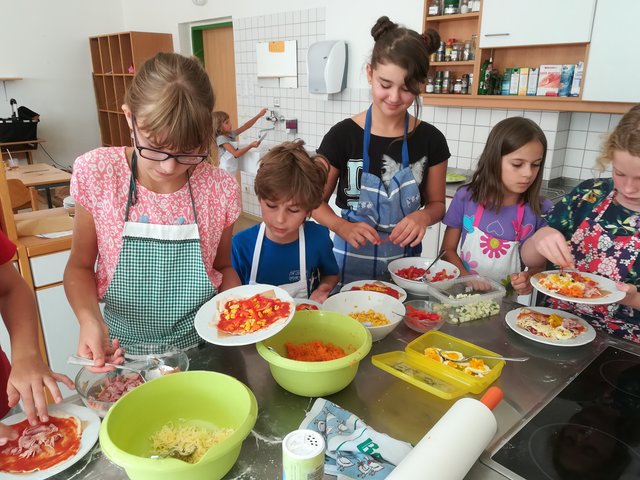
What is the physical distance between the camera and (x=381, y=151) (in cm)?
177

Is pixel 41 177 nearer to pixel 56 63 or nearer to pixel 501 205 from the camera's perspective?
pixel 56 63

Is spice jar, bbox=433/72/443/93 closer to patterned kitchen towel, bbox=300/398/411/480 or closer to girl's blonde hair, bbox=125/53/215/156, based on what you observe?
girl's blonde hair, bbox=125/53/215/156

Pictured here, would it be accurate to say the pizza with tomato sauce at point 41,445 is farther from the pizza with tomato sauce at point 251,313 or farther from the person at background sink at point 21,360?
the pizza with tomato sauce at point 251,313

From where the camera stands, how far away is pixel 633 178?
133 cm

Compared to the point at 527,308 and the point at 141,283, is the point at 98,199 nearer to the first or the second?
the point at 141,283

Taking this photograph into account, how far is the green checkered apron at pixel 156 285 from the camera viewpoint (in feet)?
3.99

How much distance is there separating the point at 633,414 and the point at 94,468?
106cm

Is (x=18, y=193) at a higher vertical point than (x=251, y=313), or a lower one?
lower

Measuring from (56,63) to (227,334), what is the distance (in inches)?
291

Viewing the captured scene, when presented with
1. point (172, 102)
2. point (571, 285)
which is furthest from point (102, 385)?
point (571, 285)

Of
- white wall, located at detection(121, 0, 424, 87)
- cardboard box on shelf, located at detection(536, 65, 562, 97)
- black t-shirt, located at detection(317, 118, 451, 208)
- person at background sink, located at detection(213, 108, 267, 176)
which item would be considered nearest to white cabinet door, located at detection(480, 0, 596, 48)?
cardboard box on shelf, located at detection(536, 65, 562, 97)

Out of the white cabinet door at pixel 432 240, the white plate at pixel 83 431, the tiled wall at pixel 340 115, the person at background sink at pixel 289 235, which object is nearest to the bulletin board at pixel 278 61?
the tiled wall at pixel 340 115

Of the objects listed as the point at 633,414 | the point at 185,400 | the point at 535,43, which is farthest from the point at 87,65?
the point at 633,414

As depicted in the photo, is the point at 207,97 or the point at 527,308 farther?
the point at 527,308
